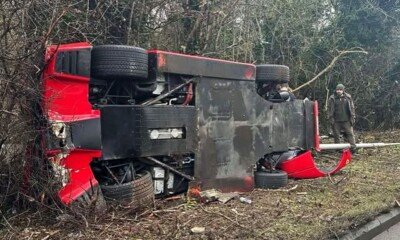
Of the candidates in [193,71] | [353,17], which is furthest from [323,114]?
[193,71]

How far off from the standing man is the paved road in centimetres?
644

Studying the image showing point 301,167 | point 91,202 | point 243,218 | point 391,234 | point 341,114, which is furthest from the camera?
point 341,114

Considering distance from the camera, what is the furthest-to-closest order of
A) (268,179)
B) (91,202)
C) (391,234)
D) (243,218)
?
(268,179)
(391,234)
(243,218)
(91,202)

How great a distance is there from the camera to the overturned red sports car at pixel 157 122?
4.37m

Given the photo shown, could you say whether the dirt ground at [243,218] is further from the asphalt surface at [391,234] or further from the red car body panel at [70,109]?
the red car body panel at [70,109]

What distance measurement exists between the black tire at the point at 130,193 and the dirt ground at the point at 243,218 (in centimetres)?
15

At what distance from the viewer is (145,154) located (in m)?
4.99

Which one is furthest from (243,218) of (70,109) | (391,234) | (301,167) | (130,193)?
(301,167)

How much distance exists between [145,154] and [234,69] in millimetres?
1819

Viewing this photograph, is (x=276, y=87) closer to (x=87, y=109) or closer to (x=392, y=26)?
(x=87, y=109)

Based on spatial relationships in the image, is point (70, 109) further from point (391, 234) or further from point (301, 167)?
point (301, 167)

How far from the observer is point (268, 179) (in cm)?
659

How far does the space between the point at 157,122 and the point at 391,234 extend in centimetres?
293

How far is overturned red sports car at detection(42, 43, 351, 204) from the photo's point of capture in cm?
437
